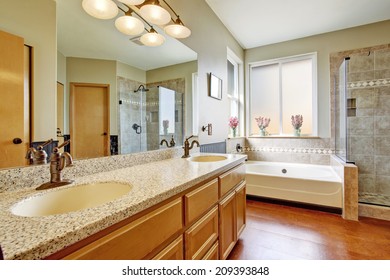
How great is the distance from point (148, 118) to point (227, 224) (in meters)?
1.05

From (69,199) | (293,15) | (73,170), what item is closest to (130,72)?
(73,170)

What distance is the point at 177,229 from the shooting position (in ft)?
2.89

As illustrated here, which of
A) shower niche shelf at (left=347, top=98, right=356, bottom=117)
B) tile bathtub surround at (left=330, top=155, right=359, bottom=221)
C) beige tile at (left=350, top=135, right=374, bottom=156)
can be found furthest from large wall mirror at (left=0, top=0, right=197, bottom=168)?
beige tile at (left=350, top=135, right=374, bottom=156)

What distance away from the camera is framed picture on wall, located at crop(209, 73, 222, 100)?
7.80 ft

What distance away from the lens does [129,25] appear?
52.3 inches

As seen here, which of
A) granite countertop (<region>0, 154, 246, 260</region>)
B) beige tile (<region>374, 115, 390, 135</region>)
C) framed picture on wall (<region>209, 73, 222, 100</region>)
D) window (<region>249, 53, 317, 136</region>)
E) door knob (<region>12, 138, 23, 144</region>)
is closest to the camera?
granite countertop (<region>0, 154, 246, 260</region>)

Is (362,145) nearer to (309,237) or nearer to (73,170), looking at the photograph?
(309,237)

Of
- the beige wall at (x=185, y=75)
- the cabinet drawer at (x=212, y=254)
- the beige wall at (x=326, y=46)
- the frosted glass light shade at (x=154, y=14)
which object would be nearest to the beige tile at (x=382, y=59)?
the beige wall at (x=326, y=46)

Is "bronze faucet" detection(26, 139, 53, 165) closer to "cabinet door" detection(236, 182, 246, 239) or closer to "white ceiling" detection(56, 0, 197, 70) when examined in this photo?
"white ceiling" detection(56, 0, 197, 70)

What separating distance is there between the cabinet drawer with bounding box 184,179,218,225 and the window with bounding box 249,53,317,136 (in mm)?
2774

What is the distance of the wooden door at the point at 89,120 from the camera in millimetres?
1063
